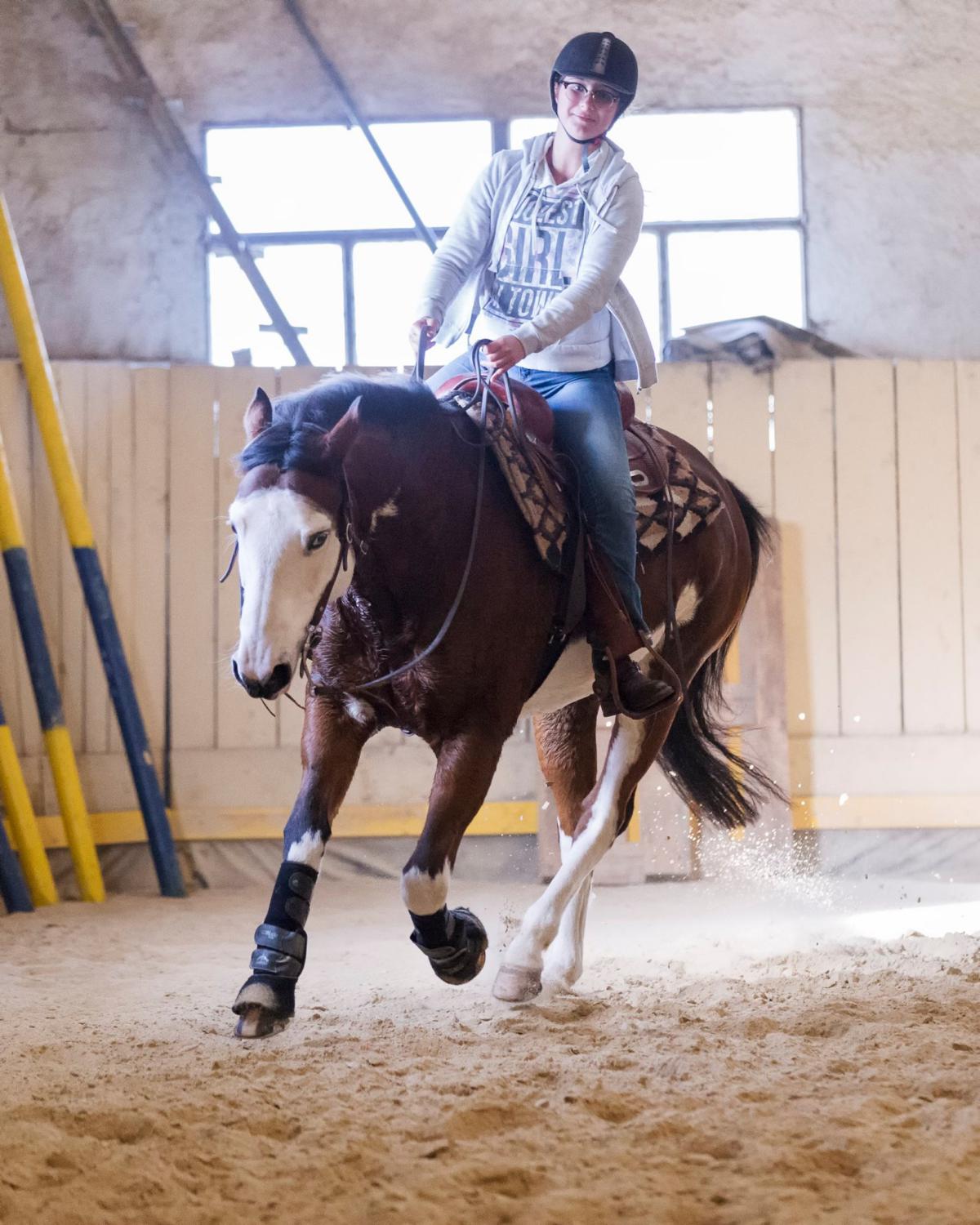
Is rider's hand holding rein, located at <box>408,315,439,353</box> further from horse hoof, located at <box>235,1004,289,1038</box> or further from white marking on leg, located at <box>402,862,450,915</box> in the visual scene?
horse hoof, located at <box>235,1004,289,1038</box>

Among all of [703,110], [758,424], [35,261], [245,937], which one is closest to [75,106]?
[35,261]

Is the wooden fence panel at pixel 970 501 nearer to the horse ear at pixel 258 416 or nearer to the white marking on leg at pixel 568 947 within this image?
the white marking on leg at pixel 568 947

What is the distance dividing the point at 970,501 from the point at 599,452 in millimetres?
3534

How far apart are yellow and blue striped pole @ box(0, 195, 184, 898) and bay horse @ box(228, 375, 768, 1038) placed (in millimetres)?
2720

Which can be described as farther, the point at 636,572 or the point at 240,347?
the point at 240,347

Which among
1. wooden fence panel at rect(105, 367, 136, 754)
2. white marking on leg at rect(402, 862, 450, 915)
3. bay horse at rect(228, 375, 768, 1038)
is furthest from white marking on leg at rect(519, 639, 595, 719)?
wooden fence panel at rect(105, 367, 136, 754)

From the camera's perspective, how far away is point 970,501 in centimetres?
617

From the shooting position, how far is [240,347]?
6.63 m

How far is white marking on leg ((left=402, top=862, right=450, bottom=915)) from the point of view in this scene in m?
2.82

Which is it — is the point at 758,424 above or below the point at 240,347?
below

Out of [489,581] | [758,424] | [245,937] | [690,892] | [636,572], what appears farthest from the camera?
[758,424]

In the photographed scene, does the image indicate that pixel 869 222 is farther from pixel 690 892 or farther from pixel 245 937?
pixel 245 937

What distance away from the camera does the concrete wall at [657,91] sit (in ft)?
21.7

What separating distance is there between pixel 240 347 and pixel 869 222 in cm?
340
